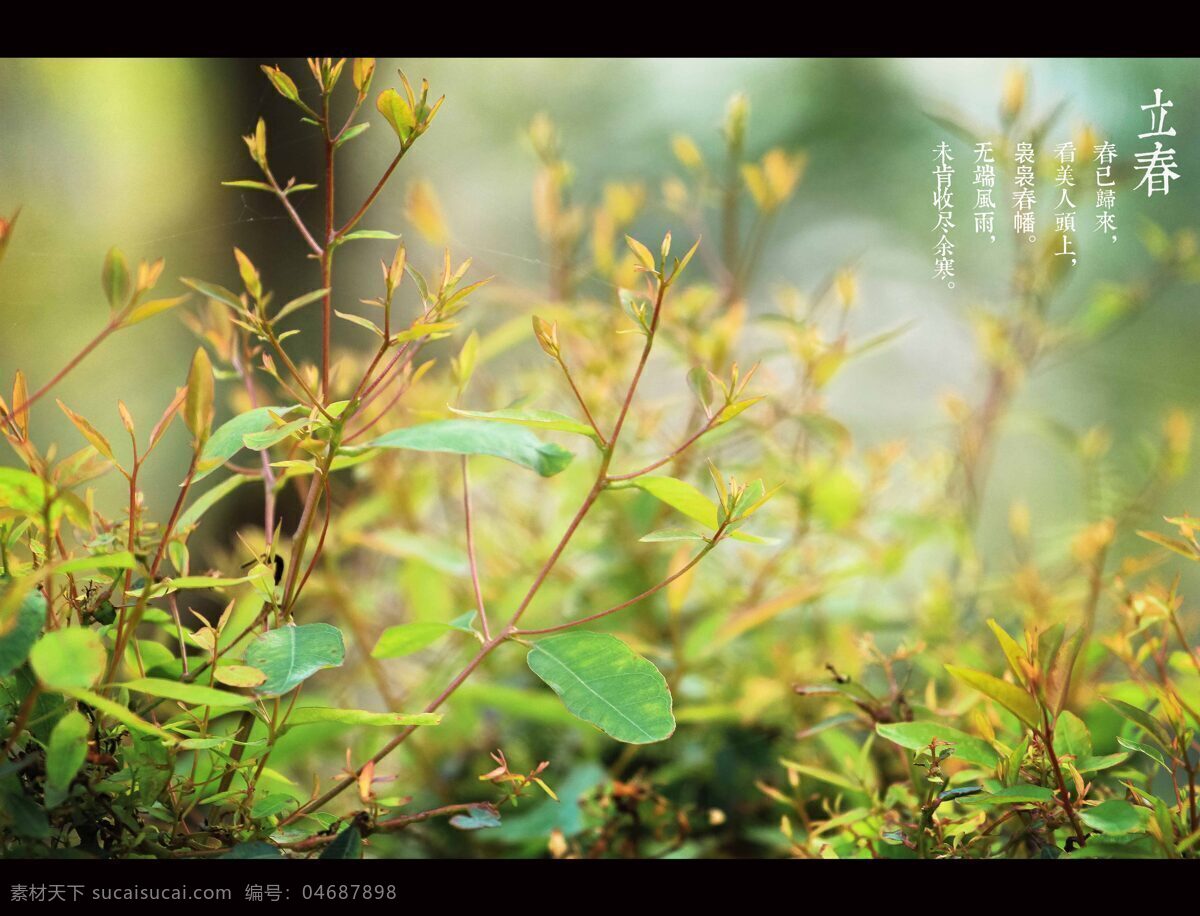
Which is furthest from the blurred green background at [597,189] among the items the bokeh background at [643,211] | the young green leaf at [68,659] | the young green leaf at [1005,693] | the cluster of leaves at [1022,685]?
the young green leaf at [1005,693]

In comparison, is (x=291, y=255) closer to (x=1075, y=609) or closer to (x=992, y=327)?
(x=992, y=327)

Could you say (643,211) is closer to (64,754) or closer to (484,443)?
(484,443)

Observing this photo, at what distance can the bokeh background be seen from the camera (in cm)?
66

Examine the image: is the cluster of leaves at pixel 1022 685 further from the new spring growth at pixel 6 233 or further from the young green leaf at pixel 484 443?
the new spring growth at pixel 6 233

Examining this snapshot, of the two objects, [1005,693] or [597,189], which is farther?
[597,189]

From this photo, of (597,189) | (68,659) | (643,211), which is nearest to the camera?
(68,659)

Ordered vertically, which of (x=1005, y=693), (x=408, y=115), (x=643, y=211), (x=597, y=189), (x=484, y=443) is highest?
(x=597, y=189)

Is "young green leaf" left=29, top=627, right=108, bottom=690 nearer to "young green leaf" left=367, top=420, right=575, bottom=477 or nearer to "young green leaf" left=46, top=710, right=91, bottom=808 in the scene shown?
"young green leaf" left=46, top=710, right=91, bottom=808

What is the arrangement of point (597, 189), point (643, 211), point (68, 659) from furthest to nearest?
point (597, 189), point (643, 211), point (68, 659)

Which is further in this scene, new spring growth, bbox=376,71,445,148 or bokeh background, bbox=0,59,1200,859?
bokeh background, bbox=0,59,1200,859

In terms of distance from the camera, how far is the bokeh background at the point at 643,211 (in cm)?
66

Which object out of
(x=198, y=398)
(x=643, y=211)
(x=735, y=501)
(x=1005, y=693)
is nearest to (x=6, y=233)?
(x=198, y=398)

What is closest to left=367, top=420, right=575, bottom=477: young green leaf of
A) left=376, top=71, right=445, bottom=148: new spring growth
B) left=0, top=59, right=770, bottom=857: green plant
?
left=0, top=59, right=770, bottom=857: green plant

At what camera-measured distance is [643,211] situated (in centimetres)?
146
